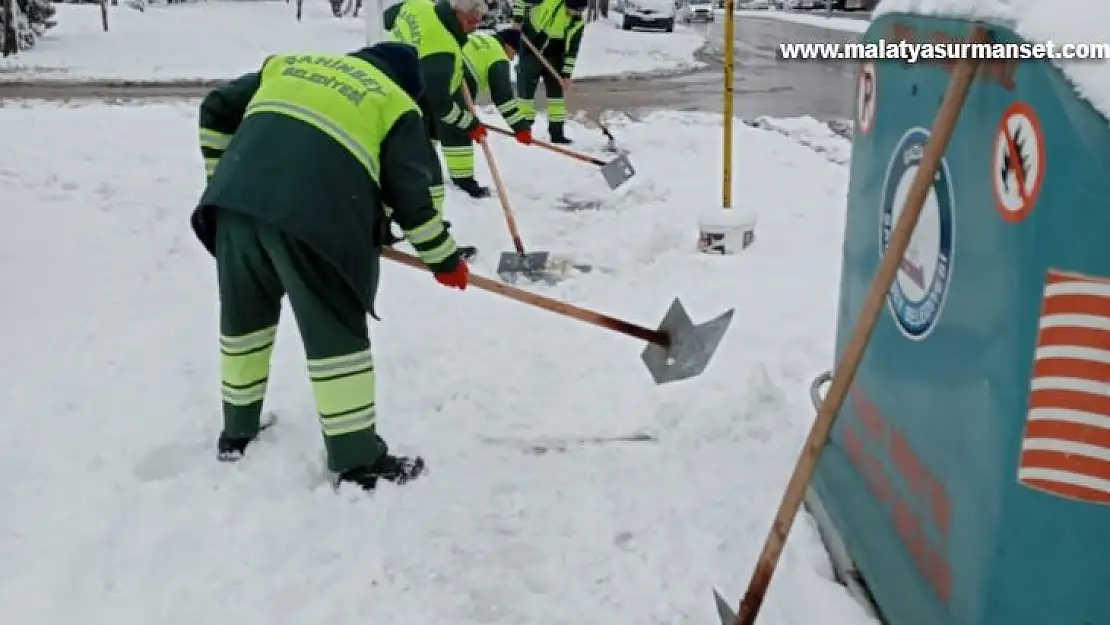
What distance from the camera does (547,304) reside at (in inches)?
133

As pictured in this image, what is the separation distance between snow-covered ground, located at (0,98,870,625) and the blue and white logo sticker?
81cm

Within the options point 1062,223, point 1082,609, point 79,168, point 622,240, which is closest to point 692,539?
point 1082,609

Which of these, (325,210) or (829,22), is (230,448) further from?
(829,22)

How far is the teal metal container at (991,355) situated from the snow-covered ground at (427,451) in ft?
1.52

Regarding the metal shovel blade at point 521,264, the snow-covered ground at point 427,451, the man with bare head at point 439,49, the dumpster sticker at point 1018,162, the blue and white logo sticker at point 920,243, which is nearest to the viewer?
the dumpster sticker at point 1018,162

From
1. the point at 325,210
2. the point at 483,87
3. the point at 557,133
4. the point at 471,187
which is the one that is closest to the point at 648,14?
the point at 557,133

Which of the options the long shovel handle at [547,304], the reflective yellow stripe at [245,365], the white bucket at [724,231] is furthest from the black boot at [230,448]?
the white bucket at [724,231]

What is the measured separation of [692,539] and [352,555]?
3.20ft

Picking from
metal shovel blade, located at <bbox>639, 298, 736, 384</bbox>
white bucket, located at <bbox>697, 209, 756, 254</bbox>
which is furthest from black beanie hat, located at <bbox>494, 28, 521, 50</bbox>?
metal shovel blade, located at <bbox>639, 298, 736, 384</bbox>

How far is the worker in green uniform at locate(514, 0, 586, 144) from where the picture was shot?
9.23 m

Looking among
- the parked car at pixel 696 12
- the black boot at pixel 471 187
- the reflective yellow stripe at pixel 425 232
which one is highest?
the reflective yellow stripe at pixel 425 232

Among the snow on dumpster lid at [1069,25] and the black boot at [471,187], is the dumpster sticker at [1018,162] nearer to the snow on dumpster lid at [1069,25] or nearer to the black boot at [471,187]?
the snow on dumpster lid at [1069,25]

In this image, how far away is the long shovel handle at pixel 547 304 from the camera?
10.9 feet

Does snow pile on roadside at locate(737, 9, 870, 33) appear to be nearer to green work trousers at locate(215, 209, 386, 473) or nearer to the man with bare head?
the man with bare head
